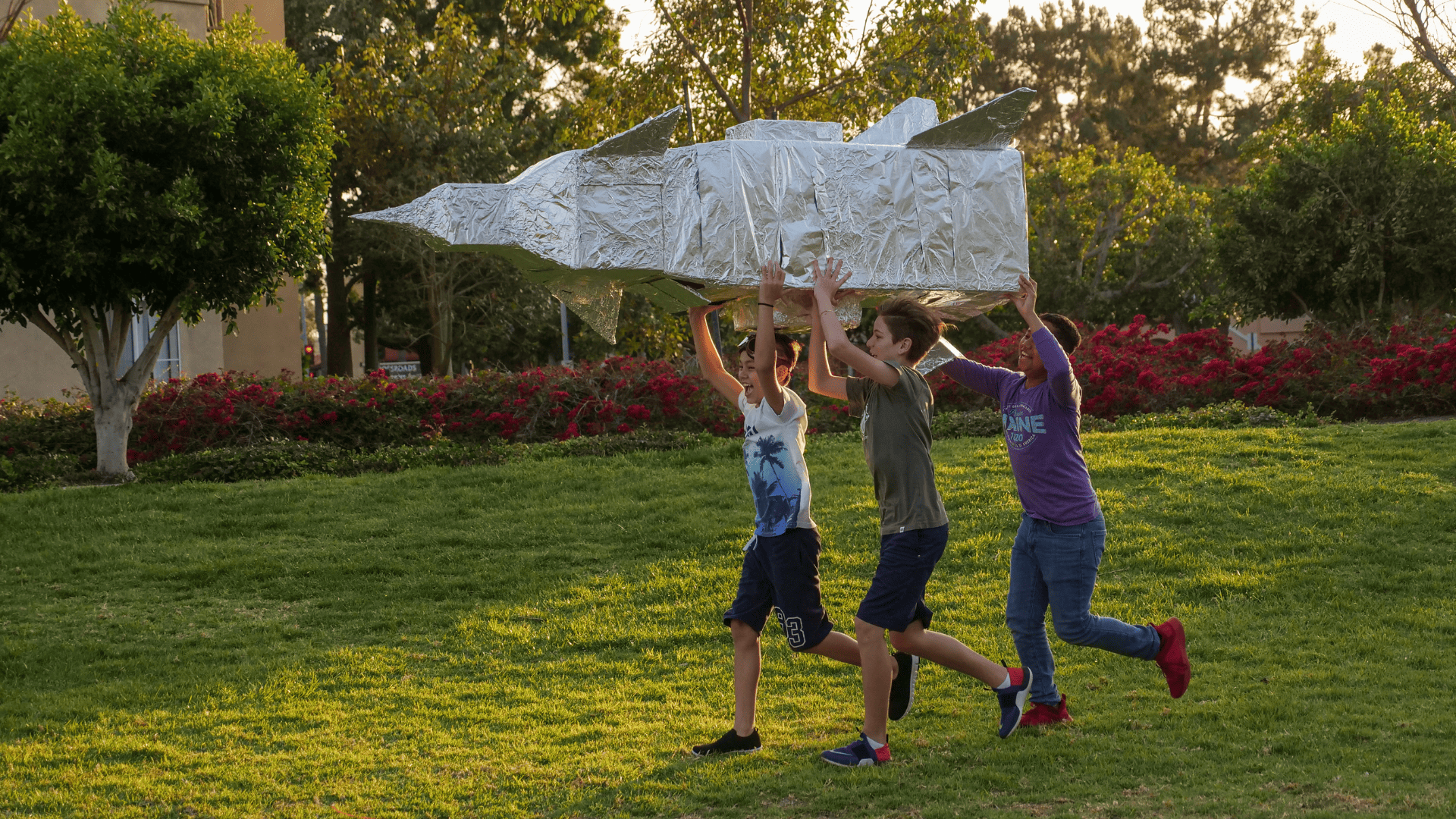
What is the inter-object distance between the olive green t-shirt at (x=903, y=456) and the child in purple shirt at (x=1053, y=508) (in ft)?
1.26

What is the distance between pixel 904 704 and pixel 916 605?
0.59 metres

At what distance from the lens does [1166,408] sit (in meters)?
11.3

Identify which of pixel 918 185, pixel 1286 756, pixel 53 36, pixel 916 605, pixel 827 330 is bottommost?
pixel 1286 756

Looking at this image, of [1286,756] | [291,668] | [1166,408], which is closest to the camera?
[1286,756]

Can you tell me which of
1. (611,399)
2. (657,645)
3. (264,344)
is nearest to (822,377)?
(657,645)

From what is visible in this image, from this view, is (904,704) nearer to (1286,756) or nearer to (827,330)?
(1286,756)

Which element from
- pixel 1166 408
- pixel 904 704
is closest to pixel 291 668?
pixel 904 704

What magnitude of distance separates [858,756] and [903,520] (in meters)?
0.85

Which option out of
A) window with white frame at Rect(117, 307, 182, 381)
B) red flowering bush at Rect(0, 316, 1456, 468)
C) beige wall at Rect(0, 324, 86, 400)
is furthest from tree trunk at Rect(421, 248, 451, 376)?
red flowering bush at Rect(0, 316, 1456, 468)

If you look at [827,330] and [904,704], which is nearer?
[827,330]

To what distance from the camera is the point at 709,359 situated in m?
4.65

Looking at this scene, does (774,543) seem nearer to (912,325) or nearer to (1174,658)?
(912,325)

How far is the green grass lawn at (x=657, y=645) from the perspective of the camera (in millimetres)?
4016

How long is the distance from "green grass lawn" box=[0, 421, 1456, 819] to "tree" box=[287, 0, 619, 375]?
36.5ft
